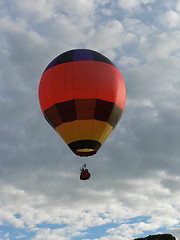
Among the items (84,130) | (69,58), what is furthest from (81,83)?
(84,130)

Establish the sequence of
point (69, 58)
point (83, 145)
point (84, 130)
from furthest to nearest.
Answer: point (69, 58) < point (83, 145) < point (84, 130)

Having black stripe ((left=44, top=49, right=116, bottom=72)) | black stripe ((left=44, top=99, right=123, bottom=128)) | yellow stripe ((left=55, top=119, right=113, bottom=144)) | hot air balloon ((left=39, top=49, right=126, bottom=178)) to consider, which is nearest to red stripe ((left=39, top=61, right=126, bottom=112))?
hot air balloon ((left=39, top=49, right=126, bottom=178))

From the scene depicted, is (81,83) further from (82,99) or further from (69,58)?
(69,58)

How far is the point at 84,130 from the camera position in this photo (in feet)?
84.1

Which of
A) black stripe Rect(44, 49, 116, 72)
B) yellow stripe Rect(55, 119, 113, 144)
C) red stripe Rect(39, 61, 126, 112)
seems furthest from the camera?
black stripe Rect(44, 49, 116, 72)

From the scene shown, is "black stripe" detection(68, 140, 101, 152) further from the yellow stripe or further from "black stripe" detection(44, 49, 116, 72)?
"black stripe" detection(44, 49, 116, 72)

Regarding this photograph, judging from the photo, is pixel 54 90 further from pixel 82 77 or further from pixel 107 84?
pixel 107 84

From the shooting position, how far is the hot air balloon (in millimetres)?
25391

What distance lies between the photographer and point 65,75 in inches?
1017

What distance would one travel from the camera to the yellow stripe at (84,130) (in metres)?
25.6

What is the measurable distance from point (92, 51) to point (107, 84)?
4.28 metres

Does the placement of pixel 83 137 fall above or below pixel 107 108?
below

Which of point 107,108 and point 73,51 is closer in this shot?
point 107,108

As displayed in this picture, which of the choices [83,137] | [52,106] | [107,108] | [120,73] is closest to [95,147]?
[83,137]
